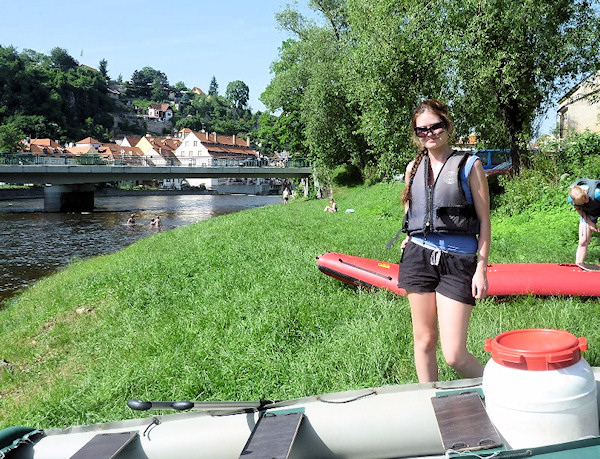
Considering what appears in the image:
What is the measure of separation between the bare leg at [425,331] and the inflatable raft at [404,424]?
593 mm

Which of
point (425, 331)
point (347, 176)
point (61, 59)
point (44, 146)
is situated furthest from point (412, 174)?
point (61, 59)

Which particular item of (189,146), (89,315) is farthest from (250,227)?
(189,146)

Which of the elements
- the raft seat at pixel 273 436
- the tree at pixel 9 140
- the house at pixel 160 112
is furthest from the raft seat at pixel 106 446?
the house at pixel 160 112

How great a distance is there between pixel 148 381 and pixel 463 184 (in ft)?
11.9

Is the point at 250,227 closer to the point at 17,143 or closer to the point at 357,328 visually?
the point at 357,328

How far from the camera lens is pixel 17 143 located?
274 feet

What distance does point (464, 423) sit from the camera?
8.23 ft

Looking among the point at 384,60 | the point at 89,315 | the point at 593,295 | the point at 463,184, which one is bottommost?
the point at 89,315

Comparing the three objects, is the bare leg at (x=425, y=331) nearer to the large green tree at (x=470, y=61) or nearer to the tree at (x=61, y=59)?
the large green tree at (x=470, y=61)

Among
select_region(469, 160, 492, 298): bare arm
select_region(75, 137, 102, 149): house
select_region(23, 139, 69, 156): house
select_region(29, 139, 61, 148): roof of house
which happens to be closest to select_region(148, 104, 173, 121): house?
select_region(75, 137, 102, 149): house

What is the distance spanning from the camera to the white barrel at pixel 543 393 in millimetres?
2242

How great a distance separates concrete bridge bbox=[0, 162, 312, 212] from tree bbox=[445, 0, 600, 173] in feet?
110

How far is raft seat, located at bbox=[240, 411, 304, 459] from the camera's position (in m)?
2.53

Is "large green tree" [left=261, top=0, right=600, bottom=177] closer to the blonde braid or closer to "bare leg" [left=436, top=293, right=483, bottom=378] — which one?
the blonde braid
